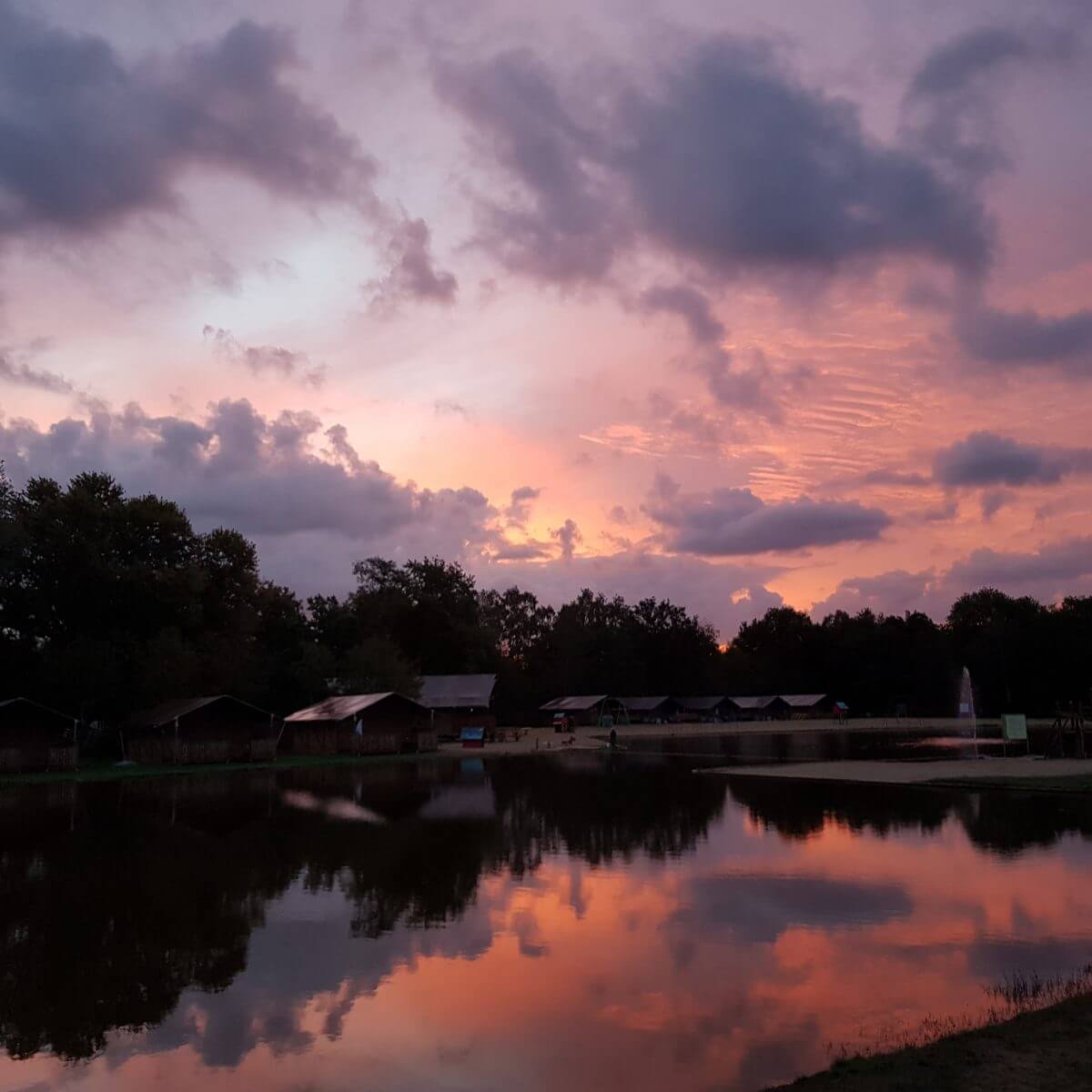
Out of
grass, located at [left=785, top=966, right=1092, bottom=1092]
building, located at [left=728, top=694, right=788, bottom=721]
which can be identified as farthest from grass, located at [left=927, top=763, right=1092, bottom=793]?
building, located at [left=728, top=694, right=788, bottom=721]

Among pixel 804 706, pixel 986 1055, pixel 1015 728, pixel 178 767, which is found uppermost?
pixel 986 1055

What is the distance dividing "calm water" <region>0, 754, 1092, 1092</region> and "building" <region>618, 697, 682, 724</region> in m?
115

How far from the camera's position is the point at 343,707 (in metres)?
76.8

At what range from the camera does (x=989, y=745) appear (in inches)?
2906

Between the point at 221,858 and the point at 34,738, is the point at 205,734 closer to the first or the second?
the point at 34,738

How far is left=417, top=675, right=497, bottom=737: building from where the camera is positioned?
104188mm

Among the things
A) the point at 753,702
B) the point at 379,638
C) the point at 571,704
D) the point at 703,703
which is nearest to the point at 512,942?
the point at 379,638

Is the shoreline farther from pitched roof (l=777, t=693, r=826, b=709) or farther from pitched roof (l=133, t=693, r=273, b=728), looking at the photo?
pitched roof (l=777, t=693, r=826, b=709)

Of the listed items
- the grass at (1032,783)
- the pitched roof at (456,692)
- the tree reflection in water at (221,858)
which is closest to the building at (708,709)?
the pitched roof at (456,692)

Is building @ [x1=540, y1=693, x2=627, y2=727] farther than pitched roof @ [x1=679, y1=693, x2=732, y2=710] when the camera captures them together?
No

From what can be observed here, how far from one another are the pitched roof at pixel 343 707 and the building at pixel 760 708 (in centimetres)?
8945

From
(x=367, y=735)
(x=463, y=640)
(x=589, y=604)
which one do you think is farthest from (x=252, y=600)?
(x=589, y=604)

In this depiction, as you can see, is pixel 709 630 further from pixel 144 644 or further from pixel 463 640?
pixel 144 644

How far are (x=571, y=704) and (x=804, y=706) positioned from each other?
136ft
